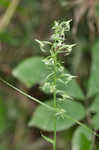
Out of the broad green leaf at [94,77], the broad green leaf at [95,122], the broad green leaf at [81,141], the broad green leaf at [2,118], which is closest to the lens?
the broad green leaf at [81,141]

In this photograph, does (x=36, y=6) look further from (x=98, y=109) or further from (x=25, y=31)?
(x=98, y=109)

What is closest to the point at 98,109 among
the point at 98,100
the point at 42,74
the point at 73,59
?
the point at 98,100

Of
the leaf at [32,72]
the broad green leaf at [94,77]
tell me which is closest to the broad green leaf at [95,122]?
the broad green leaf at [94,77]

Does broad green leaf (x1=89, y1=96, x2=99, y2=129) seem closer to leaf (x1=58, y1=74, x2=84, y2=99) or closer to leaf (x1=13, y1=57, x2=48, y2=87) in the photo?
leaf (x1=58, y1=74, x2=84, y2=99)

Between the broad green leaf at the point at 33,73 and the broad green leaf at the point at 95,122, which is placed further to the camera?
the broad green leaf at the point at 33,73

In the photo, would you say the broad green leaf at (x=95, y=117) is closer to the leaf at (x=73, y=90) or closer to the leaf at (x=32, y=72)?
the leaf at (x=73, y=90)

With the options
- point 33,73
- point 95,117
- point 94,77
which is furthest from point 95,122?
point 33,73

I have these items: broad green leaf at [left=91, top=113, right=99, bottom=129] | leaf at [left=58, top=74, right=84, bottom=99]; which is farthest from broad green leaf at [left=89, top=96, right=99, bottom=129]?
leaf at [left=58, top=74, right=84, bottom=99]

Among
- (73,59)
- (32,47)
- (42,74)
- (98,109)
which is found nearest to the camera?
(98,109)
